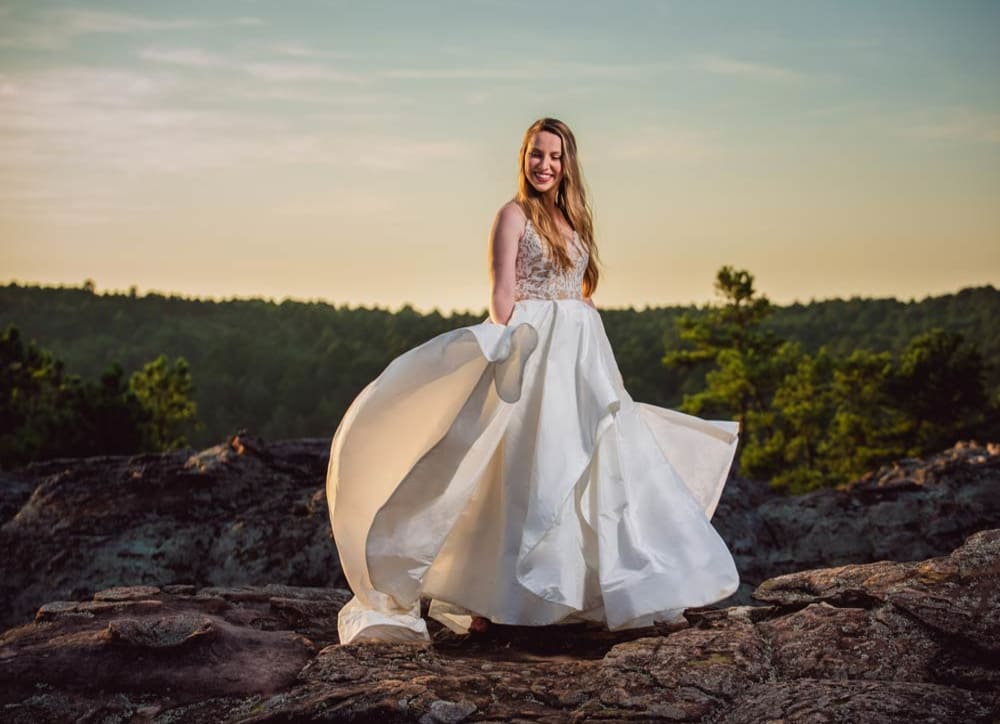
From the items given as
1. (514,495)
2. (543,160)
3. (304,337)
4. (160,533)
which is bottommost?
(160,533)

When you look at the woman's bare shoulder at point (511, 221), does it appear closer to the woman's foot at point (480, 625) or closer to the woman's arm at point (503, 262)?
the woman's arm at point (503, 262)

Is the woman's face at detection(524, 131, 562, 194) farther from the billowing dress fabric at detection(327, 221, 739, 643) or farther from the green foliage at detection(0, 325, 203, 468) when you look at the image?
the green foliage at detection(0, 325, 203, 468)

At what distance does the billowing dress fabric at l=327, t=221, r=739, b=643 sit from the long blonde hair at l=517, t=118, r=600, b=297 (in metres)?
0.07

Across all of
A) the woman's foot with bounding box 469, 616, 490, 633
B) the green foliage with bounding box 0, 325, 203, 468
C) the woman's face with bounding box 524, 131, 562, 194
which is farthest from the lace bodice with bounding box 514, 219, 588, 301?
the green foliage with bounding box 0, 325, 203, 468

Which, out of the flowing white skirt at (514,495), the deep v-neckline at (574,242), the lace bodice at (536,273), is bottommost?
the flowing white skirt at (514,495)

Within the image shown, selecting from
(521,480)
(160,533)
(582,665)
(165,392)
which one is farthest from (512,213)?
(165,392)

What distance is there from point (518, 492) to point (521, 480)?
0.20ft

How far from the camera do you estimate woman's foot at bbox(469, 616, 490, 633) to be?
16.2 ft

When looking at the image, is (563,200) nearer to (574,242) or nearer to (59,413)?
(574,242)

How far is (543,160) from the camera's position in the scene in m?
5.11

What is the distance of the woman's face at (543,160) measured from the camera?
16.8 feet

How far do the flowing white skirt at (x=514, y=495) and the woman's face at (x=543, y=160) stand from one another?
659 millimetres

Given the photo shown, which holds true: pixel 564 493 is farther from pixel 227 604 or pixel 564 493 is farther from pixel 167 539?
pixel 167 539

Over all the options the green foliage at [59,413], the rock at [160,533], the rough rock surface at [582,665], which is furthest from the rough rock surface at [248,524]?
the green foliage at [59,413]
